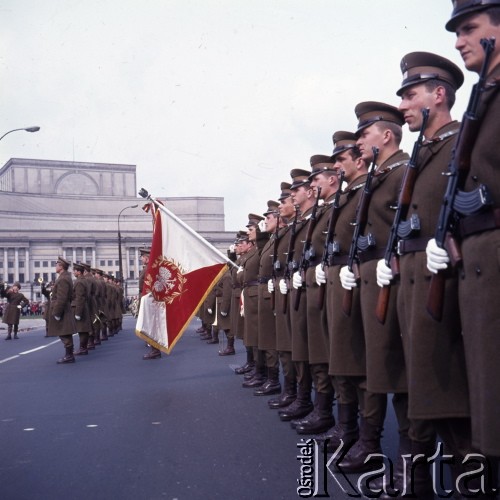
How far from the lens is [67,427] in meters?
6.10

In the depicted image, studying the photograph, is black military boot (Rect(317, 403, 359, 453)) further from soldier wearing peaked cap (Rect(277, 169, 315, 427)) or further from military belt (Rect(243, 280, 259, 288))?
military belt (Rect(243, 280, 259, 288))

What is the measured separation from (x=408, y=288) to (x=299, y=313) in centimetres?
241

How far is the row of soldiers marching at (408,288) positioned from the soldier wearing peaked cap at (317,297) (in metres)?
0.01

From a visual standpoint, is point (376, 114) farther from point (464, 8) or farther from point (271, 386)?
point (271, 386)

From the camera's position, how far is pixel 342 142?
5074 mm

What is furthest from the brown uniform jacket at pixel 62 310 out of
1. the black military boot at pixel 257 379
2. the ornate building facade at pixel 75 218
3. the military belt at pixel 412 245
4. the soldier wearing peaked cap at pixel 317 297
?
the ornate building facade at pixel 75 218

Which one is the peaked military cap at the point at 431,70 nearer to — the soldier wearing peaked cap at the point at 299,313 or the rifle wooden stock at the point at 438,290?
the rifle wooden stock at the point at 438,290

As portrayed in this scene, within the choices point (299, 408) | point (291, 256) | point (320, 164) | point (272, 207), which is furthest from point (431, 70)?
point (272, 207)

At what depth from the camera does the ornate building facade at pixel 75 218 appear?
274ft

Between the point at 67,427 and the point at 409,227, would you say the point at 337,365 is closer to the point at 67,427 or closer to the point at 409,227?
the point at 409,227

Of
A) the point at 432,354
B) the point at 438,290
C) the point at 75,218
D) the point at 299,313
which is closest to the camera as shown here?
the point at 438,290

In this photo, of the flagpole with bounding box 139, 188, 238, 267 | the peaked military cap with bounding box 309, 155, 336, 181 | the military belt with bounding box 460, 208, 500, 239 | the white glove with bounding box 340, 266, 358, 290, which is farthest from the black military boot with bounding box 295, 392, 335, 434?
the flagpole with bounding box 139, 188, 238, 267

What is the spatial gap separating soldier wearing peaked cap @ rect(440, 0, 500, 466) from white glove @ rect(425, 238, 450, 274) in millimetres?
17

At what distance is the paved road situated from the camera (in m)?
4.15
